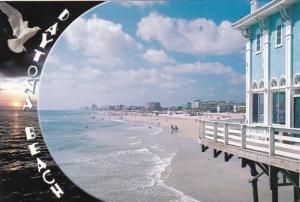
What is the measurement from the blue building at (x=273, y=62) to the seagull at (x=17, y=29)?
587cm

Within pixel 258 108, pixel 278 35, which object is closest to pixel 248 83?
pixel 258 108

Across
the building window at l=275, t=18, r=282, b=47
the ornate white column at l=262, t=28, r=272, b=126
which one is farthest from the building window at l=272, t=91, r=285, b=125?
the building window at l=275, t=18, r=282, b=47

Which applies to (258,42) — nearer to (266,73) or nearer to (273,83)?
(266,73)

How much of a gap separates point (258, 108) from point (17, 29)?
686 cm

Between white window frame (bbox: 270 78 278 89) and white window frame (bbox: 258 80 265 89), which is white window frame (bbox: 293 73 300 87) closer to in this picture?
white window frame (bbox: 270 78 278 89)

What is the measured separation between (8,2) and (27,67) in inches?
67.2

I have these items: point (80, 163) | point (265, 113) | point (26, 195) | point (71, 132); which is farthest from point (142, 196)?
point (71, 132)

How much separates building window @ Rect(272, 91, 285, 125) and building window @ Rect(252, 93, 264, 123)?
1.74 feet

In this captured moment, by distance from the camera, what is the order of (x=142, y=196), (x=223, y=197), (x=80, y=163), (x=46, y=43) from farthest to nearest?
(x=80, y=163), (x=142, y=196), (x=223, y=197), (x=46, y=43)

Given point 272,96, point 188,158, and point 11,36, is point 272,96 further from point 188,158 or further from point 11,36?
point 188,158

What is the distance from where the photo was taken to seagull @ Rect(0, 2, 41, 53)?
9453 mm

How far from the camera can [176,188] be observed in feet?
50.6

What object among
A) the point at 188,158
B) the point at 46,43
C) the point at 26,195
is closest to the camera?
the point at 46,43

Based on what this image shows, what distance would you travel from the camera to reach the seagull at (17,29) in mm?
9453
